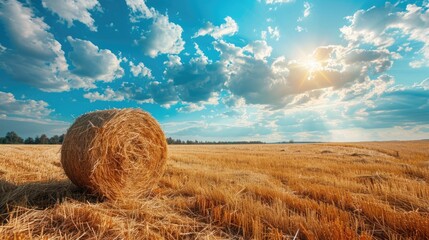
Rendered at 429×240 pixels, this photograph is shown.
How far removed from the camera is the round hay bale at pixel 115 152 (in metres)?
5.20

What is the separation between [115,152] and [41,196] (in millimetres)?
1443

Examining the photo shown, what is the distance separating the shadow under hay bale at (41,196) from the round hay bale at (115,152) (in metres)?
0.19

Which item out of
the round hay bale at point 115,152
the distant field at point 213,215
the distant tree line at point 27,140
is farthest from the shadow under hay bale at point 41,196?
the distant tree line at point 27,140

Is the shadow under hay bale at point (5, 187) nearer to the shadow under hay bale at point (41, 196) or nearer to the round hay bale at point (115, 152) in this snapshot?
the shadow under hay bale at point (41, 196)

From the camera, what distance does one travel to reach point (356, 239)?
9.85ft

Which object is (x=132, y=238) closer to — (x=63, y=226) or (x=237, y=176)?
(x=63, y=226)

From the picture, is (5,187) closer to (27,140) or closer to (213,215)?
(213,215)

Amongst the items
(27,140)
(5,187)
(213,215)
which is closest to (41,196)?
(5,187)

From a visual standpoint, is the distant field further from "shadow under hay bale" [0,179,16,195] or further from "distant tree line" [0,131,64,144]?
"distant tree line" [0,131,64,144]

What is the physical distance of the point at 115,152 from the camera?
5.66m

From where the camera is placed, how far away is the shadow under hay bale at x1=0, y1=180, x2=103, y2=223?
14.3ft

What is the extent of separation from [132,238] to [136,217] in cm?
97

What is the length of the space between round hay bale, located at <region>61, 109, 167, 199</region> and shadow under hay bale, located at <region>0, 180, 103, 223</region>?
19 cm

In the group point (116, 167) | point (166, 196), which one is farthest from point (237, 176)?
point (116, 167)
